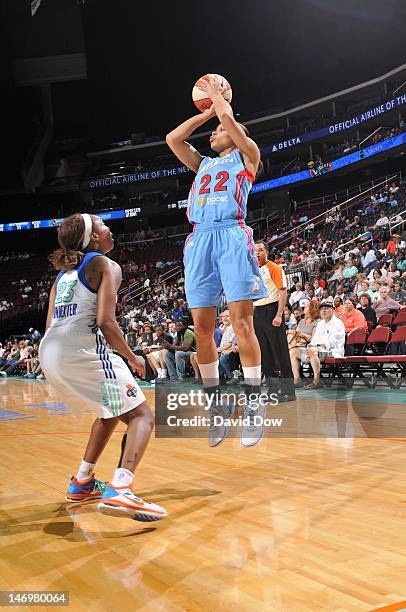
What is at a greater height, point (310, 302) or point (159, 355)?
point (310, 302)

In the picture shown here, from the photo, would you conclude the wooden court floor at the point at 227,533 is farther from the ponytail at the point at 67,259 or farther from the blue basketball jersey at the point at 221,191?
the blue basketball jersey at the point at 221,191

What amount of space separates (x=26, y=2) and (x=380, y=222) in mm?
16593

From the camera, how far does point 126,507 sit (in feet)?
7.30

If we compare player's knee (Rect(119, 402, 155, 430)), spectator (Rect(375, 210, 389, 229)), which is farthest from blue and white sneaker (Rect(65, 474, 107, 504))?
spectator (Rect(375, 210, 389, 229))

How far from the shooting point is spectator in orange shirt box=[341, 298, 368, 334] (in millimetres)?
7871

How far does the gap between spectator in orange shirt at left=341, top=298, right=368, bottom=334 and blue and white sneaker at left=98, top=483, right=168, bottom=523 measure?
601 cm

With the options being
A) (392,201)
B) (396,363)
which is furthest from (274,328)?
(392,201)

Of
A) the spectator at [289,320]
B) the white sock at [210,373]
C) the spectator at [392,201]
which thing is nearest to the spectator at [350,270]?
the spectator at [289,320]

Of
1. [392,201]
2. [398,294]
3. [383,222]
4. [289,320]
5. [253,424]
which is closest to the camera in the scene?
[253,424]

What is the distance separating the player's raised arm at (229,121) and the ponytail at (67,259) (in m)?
1.23

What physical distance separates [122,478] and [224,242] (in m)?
1.54

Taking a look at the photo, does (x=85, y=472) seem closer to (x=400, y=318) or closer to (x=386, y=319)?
(x=400, y=318)

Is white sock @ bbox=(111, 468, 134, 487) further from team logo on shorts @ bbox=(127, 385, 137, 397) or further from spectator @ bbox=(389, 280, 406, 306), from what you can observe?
spectator @ bbox=(389, 280, 406, 306)

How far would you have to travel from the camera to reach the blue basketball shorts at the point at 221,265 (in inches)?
130
